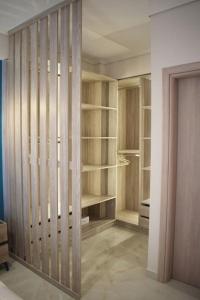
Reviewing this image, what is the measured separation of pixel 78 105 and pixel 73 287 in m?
1.68

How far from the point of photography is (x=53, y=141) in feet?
7.71

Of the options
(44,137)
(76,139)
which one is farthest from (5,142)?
(76,139)

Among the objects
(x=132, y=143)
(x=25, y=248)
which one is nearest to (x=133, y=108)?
(x=132, y=143)

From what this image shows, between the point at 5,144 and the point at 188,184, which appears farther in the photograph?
the point at 5,144

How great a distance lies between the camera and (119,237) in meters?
3.61

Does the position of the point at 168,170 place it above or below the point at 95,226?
above

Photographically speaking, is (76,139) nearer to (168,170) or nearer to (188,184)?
(168,170)

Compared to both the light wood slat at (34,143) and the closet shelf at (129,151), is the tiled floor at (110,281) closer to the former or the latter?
the light wood slat at (34,143)

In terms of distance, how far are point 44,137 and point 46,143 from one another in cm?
7

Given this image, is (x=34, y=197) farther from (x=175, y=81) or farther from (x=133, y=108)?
(x=133, y=108)

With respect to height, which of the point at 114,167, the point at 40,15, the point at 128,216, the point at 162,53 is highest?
the point at 40,15

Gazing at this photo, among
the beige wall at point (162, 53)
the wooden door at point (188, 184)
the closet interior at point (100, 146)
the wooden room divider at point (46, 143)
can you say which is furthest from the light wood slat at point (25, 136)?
the wooden door at point (188, 184)

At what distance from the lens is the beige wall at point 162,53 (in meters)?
2.12

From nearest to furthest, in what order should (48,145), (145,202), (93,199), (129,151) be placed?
1. (48,145)
2. (145,202)
3. (93,199)
4. (129,151)
